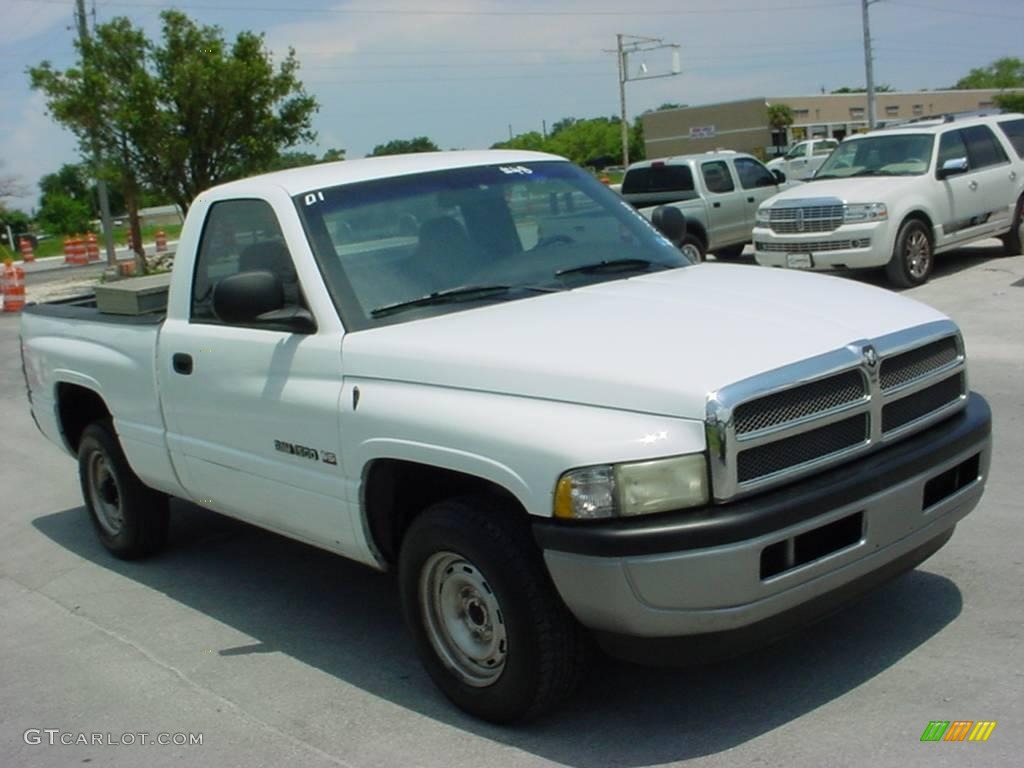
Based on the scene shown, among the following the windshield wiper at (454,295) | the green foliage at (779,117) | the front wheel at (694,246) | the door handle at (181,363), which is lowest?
the front wheel at (694,246)

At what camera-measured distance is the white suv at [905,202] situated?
1385 cm

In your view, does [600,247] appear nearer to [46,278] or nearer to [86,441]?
[86,441]

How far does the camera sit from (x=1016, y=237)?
15711 mm

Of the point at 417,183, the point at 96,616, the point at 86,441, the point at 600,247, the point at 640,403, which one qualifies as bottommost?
the point at 96,616

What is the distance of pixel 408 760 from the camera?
4035mm

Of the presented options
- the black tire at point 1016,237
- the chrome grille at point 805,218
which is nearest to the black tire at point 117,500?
the chrome grille at point 805,218

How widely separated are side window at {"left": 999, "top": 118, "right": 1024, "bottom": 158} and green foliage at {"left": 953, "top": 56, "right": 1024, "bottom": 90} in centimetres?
10322

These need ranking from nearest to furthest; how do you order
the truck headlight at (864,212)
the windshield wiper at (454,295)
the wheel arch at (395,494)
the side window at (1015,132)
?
the wheel arch at (395,494), the windshield wiper at (454,295), the truck headlight at (864,212), the side window at (1015,132)

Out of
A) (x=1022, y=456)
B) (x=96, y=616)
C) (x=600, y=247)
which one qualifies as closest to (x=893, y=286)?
(x=1022, y=456)

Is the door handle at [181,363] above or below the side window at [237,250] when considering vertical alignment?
below

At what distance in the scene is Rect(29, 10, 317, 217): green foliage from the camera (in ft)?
73.7

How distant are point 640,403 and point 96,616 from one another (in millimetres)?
3450

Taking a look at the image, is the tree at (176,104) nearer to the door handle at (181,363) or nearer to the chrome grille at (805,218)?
the chrome grille at (805,218)
